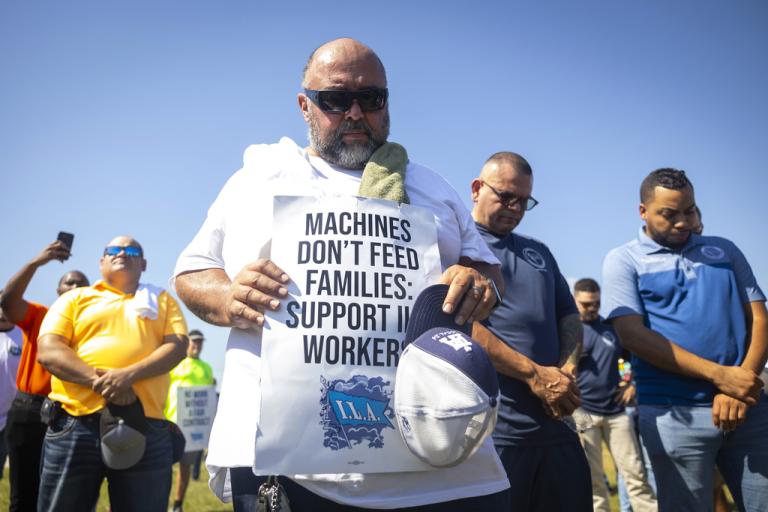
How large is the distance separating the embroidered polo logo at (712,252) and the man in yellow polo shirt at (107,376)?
3467 mm

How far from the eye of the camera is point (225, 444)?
1939 mm

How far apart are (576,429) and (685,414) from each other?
0.62 m

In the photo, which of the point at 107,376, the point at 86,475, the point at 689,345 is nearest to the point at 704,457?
the point at 689,345

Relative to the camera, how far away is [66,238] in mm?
5379

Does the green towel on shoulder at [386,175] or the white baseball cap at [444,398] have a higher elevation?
the green towel on shoulder at [386,175]

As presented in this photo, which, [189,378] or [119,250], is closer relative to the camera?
[119,250]

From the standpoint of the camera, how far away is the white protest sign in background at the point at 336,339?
5.99ft

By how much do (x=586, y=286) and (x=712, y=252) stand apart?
4.27 metres

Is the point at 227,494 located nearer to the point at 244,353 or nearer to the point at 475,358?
the point at 244,353

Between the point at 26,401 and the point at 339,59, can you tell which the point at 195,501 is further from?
the point at 339,59

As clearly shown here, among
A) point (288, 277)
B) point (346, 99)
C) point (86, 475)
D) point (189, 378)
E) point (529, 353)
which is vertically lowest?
point (189, 378)

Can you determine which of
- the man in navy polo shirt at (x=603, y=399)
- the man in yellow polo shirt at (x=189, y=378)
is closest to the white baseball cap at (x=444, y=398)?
the man in navy polo shirt at (x=603, y=399)

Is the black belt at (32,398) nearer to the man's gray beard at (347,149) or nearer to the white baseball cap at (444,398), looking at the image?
the man's gray beard at (347,149)

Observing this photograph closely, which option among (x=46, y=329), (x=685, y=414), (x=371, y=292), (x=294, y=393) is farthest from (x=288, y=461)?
(x=46, y=329)
